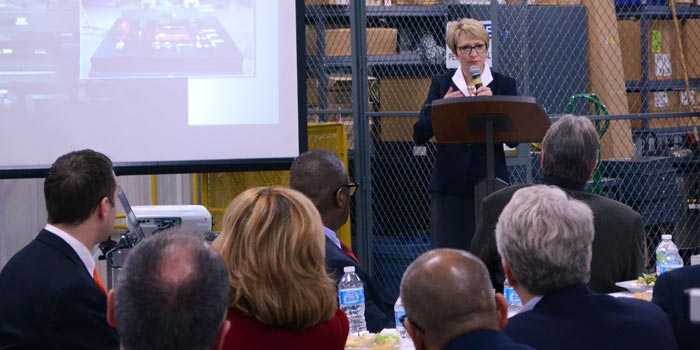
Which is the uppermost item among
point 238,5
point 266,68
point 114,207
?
point 238,5

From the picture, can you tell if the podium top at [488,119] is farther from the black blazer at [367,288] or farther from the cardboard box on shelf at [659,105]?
the cardboard box on shelf at [659,105]

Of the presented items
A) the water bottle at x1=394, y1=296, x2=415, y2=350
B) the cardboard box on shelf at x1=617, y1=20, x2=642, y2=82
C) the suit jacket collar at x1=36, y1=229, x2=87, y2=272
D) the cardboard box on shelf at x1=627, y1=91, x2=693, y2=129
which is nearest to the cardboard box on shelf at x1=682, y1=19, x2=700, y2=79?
the cardboard box on shelf at x1=627, y1=91, x2=693, y2=129

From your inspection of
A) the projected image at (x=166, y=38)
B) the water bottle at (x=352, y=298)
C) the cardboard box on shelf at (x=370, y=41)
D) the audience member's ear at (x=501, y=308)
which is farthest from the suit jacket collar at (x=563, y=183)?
the cardboard box on shelf at (x=370, y=41)

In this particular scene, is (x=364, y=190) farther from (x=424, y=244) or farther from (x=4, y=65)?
(x=4, y=65)

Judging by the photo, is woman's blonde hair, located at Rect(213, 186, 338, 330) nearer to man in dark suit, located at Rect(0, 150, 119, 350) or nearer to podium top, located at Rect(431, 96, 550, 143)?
man in dark suit, located at Rect(0, 150, 119, 350)

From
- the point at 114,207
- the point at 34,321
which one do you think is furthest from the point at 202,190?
the point at 34,321

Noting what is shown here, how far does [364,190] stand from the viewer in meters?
6.15

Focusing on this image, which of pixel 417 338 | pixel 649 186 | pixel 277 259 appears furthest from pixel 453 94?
pixel 649 186

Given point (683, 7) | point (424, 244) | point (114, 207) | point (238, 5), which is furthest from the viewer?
point (683, 7)

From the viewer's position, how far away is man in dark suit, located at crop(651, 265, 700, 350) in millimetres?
2309

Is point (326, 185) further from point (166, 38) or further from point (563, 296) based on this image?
point (166, 38)

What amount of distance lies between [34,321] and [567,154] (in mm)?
1839

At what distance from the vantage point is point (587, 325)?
2270mm

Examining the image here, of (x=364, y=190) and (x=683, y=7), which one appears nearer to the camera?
(x=364, y=190)
